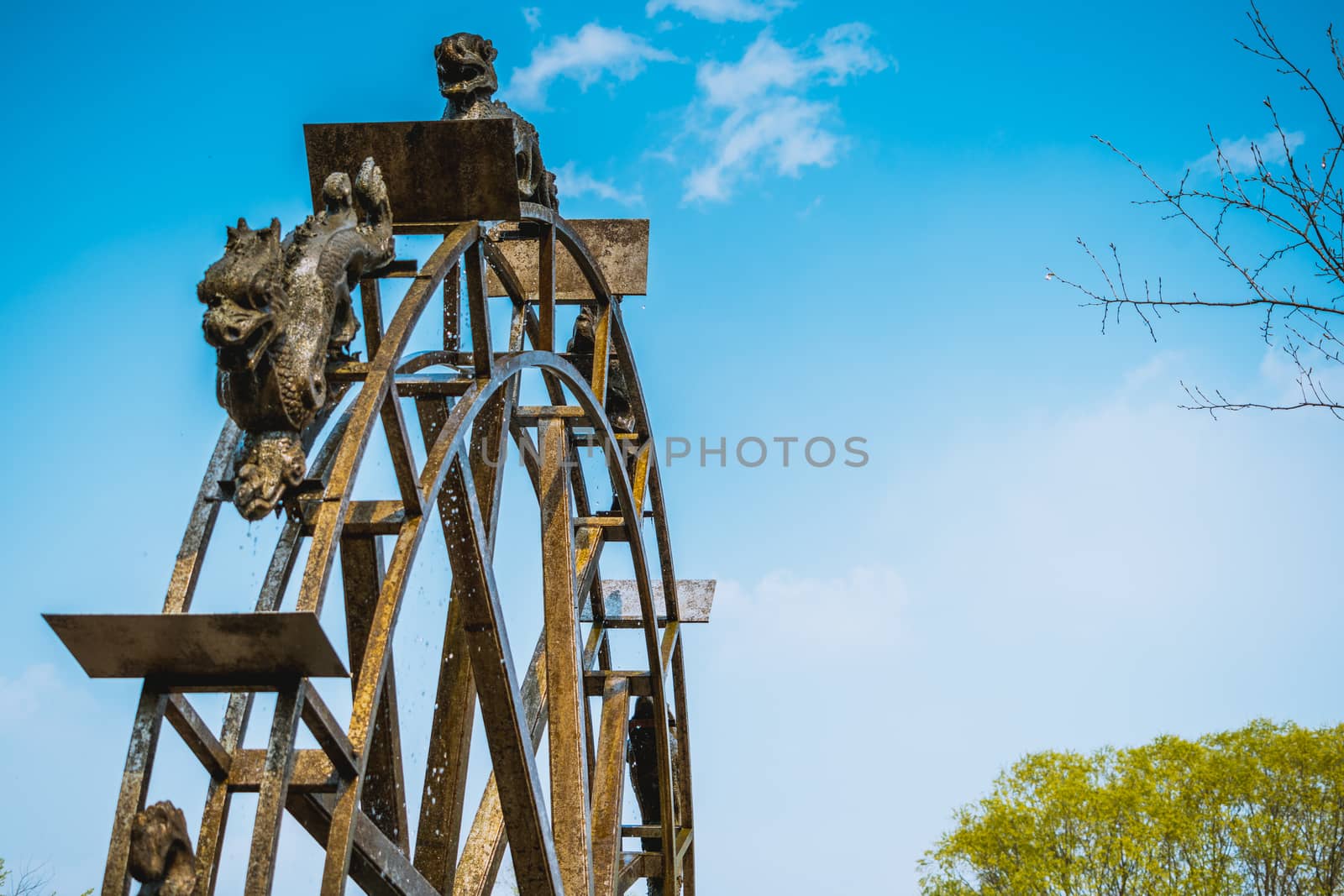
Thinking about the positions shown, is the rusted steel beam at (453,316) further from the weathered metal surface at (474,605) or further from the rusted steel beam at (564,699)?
the rusted steel beam at (564,699)

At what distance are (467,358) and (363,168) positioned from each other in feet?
4.71

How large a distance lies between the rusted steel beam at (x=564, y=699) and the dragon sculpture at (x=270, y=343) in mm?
3342

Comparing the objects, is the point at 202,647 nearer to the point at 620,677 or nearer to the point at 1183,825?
the point at 620,677

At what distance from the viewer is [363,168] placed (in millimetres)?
6004

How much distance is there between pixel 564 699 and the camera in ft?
27.7

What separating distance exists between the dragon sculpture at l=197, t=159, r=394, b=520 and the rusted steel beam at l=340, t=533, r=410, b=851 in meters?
2.40

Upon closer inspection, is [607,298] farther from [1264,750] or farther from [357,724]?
[1264,750]

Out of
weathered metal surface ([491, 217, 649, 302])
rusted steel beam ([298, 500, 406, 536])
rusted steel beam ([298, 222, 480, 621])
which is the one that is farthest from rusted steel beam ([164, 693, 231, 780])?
weathered metal surface ([491, 217, 649, 302])

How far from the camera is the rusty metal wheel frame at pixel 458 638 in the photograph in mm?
4863

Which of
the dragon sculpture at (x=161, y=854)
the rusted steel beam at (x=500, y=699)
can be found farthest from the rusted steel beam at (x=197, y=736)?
the rusted steel beam at (x=500, y=699)

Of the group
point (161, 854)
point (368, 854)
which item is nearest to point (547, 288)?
point (368, 854)

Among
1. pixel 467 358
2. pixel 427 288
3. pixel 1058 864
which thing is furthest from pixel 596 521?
pixel 1058 864

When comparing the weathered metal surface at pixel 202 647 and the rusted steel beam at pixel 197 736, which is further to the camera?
the rusted steel beam at pixel 197 736

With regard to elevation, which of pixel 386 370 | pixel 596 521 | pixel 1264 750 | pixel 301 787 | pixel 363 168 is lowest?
pixel 301 787
